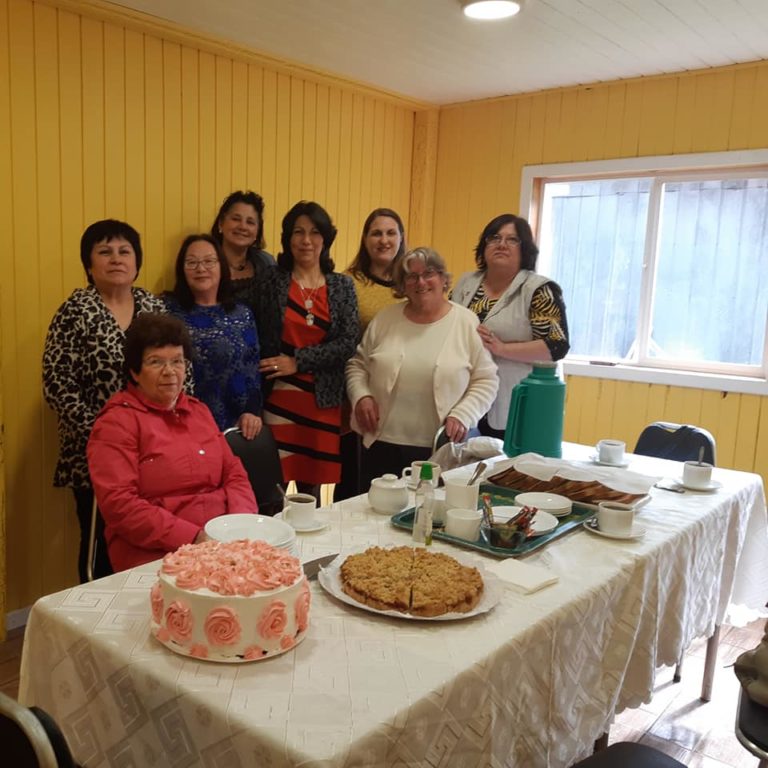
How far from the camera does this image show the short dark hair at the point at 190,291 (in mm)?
2578

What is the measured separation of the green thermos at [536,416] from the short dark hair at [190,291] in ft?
3.44

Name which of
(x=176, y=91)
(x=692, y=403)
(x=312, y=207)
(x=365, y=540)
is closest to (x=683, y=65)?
(x=692, y=403)

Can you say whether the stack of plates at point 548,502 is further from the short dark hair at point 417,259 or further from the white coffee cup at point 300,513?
the short dark hair at point 417,259

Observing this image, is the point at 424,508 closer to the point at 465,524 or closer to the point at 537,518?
the point at 465,524

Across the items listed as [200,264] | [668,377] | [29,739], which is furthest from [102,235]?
[668,377]

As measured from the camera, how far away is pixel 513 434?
2326mm

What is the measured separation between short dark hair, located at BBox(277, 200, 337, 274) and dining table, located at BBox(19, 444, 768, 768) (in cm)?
129

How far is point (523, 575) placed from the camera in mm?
1433

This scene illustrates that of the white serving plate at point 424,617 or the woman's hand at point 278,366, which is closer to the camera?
the white serving plate at point 424,617

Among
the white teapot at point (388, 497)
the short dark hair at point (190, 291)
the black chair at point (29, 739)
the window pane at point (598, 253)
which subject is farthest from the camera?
the window pane at point (598, 253)

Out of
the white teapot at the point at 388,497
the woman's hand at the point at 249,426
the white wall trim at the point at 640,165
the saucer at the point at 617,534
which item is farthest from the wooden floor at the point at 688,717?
the white wall trim at the point at 640,165

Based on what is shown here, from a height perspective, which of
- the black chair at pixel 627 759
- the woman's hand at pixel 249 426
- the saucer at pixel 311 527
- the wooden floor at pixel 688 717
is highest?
the woman's hand at pixel 249 426

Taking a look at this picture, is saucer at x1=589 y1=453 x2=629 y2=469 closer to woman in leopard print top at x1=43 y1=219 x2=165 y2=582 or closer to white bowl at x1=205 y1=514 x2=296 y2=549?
white bowl at x1=205 y1=514 x2=296 y2=549

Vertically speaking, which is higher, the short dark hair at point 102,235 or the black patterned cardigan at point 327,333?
the short dark hair at point 102,235
